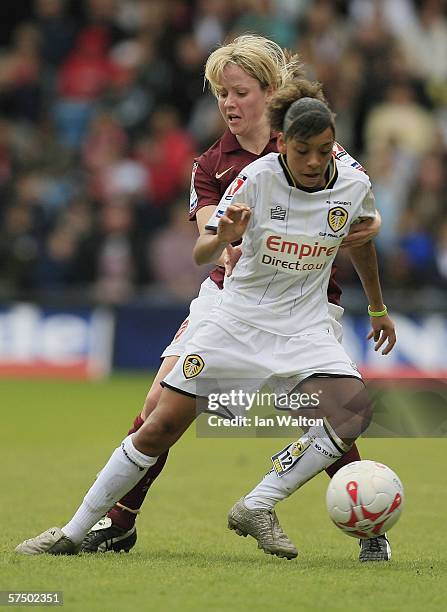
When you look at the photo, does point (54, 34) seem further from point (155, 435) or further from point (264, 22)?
point (155, 435)

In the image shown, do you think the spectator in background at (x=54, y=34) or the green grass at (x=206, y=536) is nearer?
the green grass at (x=206, y=536)

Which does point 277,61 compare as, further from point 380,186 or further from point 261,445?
point 380,186

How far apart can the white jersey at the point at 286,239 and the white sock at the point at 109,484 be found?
80 cm

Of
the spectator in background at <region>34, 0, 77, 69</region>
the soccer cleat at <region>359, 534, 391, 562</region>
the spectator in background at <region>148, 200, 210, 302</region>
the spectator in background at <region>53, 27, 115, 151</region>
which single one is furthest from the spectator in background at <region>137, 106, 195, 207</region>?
the soccer cleat at <region>359, 534, 391, 562</region>

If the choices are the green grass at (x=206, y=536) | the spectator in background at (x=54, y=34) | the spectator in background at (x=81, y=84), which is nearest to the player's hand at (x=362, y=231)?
the green grass at (x=206, y=536)

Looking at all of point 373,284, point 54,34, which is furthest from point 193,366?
point 54,34

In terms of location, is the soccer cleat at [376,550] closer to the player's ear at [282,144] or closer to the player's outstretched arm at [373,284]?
the player's outstretched arm at [373,284]

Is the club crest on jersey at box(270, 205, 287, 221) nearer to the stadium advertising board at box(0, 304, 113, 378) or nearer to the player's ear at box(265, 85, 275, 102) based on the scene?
the player's ear at box(265, 85, 275, 102)

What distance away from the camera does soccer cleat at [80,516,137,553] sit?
6.44 metres

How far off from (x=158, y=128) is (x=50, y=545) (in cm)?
1230

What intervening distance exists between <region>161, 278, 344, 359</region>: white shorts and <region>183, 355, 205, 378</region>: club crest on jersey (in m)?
0.35

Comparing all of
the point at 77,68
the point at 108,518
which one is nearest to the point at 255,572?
the point at 108,518

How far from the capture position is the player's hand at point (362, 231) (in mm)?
6141

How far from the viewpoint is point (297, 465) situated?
614 centimetres
